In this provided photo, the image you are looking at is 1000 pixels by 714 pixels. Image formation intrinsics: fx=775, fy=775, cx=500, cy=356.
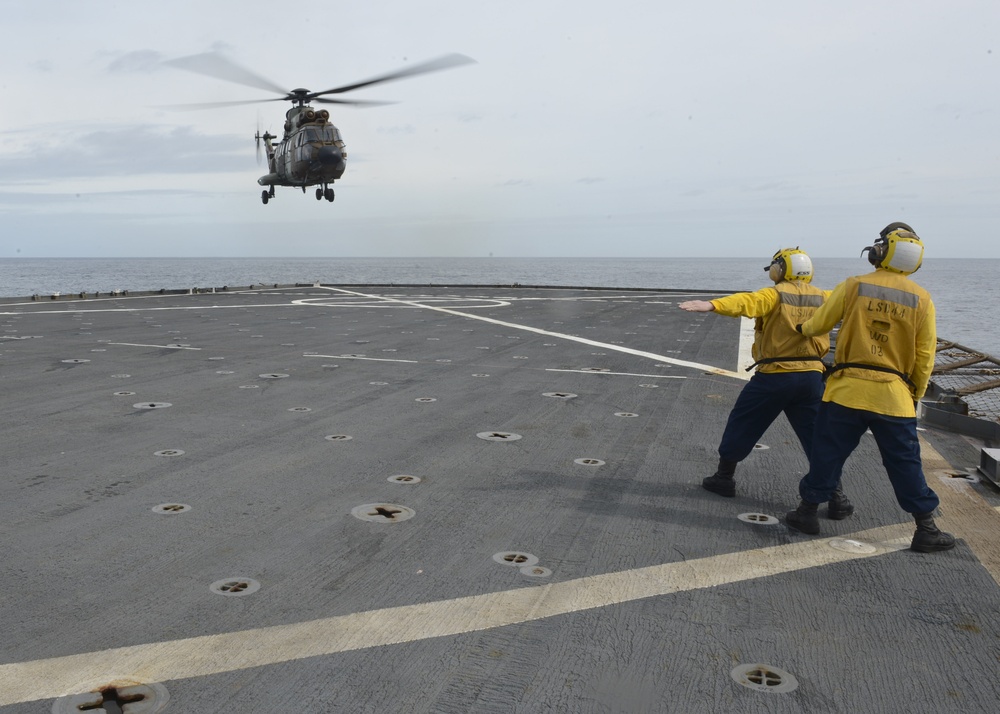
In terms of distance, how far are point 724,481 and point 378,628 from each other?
10.9 ft

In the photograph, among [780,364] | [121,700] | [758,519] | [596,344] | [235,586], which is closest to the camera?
[121,700]

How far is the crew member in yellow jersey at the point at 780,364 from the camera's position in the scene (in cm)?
592

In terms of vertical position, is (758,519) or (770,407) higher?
(770,407)

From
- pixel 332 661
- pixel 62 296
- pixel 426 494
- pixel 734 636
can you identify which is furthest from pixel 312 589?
pixel 62 296

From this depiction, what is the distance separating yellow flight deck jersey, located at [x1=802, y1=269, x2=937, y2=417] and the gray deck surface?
97cm

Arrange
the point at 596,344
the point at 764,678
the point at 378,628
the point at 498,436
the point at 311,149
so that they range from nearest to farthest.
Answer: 1. the point at 764,678
2. the point at 378,628
3. the point at 498,436
4. the point at 596,344
5. the point at 311,149

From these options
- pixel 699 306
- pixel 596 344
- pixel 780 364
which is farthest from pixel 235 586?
pixel 596 344

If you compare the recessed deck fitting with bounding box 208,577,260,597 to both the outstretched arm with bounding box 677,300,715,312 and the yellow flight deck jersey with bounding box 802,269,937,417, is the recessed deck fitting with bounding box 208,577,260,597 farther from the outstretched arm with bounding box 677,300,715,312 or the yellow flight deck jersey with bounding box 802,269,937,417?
the yellow flight deck jersey with bounding box 802,269,937,417

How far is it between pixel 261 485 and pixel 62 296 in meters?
28.3

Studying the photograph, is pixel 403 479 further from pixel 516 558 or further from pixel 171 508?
pixel 516 558

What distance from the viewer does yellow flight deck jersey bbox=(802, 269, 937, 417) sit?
5023 mm

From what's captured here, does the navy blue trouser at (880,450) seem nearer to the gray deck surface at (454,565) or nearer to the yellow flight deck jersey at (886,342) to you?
the yellow flight deck jersey at (886,342)

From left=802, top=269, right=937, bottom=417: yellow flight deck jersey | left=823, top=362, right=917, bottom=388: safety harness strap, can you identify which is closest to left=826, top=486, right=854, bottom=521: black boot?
left=802, top=269, right=937, bottom=417: yellow flight deck jersey

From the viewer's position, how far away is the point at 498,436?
7883 mm
